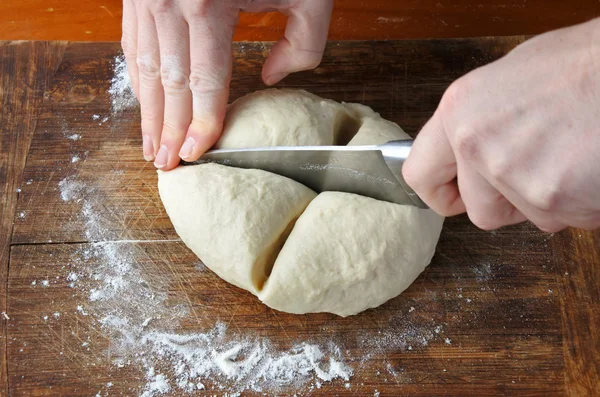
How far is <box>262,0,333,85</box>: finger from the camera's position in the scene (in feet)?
6.17

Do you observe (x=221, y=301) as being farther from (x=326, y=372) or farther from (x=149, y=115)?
(x=149, y=115)

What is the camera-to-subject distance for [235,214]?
1.79 m

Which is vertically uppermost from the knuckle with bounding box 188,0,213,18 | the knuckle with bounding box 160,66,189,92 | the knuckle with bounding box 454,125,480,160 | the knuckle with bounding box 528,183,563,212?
the knuckle with bounding box 454,125,480,160

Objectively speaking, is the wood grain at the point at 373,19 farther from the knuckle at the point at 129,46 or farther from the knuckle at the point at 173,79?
the knuckle at the point at 173,79

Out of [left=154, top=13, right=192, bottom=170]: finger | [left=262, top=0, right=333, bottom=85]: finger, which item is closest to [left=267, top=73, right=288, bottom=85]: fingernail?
[left=262, top=0, right=333, bottom=85]: finger

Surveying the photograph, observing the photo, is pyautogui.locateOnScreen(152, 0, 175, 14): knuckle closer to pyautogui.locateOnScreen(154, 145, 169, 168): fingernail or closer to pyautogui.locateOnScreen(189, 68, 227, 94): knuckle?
pyautogui.locateOnScreen(189, 68, 227, 94): knuckle

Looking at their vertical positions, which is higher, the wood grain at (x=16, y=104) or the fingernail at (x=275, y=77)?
the fingernail at (x=275, y=77)

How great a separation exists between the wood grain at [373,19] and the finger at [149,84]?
36.6 inches

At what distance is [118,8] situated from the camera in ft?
9.25

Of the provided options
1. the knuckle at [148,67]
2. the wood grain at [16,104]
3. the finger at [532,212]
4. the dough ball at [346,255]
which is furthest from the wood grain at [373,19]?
the finger at [532,212]

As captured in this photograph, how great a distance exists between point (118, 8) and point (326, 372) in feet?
6.75

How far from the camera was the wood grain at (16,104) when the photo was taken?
217cm

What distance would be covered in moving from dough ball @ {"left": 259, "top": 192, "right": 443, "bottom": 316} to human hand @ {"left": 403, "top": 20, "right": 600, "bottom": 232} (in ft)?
1.94

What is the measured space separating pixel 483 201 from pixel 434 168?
139 millimetres
